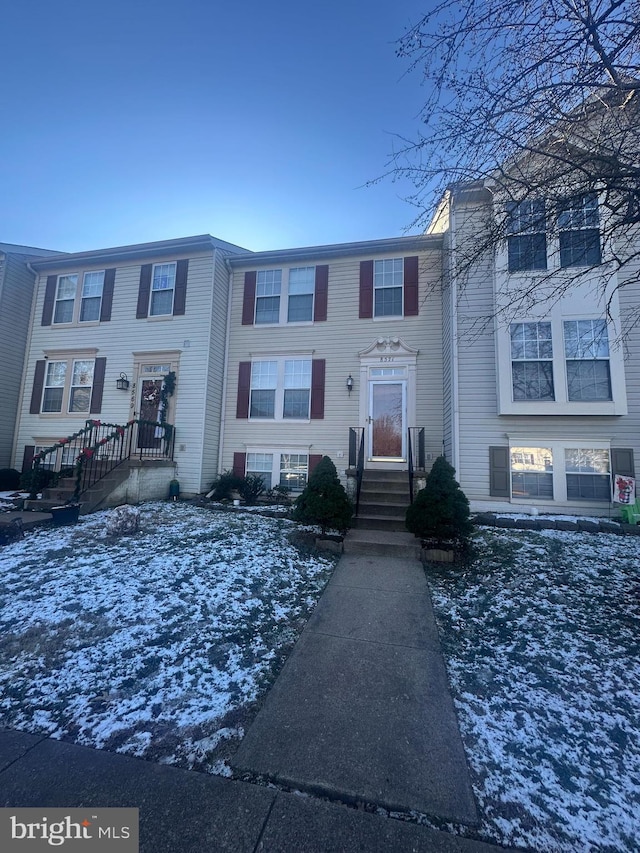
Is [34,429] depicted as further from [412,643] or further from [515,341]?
[515,341]

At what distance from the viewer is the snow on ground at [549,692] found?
157 centimetres

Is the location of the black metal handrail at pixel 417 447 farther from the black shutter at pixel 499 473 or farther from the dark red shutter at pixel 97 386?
the dark red shutter at pixel 97 386

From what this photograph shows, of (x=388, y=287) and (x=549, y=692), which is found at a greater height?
(x=388, y=287)

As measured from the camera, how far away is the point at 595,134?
3.39 m

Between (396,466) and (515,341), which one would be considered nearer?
(515,341)

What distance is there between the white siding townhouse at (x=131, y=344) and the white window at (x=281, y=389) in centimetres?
106

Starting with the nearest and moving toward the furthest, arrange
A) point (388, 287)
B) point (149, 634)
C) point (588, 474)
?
point (149, 634)
point (588, 474)
point (388, 287)

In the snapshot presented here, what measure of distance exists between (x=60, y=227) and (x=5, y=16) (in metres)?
8.04

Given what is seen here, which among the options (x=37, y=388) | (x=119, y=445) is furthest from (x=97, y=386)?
(x=119, y=445)

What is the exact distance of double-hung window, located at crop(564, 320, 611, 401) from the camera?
6812 millimetres

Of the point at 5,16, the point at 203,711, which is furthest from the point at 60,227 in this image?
the point at 203,711

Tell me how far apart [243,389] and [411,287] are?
509 centimetres

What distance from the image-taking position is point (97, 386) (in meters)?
9.85

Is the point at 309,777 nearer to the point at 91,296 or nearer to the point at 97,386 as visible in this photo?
the point at 97,386
